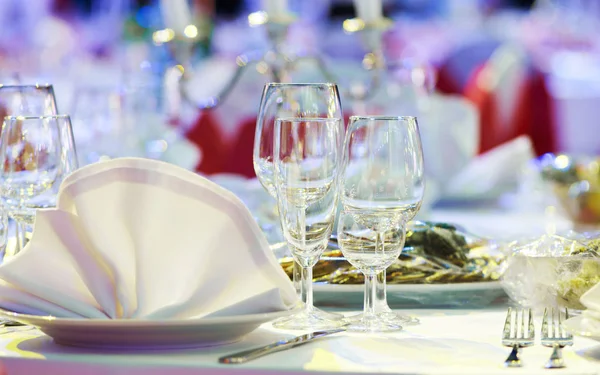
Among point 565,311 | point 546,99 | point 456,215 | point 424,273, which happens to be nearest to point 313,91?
point 424,273

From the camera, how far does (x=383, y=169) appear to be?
1.14 meters

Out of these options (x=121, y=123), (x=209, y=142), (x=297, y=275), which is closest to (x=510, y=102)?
(x=209, y=142)

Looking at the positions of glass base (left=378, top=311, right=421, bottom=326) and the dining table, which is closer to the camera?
the dining table

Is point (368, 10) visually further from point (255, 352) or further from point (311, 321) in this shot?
point (255, 352)

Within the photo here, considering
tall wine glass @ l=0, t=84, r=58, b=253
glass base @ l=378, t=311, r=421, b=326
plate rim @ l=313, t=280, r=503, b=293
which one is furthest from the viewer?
tall wine glass @ l=0, t=84, r=58, b=253

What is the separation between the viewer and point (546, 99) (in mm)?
5031

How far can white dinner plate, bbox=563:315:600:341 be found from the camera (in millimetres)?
1012

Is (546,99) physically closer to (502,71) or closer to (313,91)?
(502,71)

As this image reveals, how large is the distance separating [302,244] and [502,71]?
3.73 meters

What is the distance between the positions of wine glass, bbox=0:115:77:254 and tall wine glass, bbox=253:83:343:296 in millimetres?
247

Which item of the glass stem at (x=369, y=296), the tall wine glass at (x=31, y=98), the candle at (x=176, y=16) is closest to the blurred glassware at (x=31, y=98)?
the tall wine glass at (x=31, y=98)

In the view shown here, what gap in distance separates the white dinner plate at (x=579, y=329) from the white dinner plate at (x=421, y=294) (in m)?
0.28

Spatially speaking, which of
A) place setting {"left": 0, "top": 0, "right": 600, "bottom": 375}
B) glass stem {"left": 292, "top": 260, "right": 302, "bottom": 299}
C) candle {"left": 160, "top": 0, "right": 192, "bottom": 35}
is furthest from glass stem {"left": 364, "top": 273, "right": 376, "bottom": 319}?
candle {"left": 160, "top": 0, "right": 192, "bottom": 35}

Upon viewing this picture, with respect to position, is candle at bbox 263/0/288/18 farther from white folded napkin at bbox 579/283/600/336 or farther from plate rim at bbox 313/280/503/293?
white folded napkin at bbox 579/283/600/336
